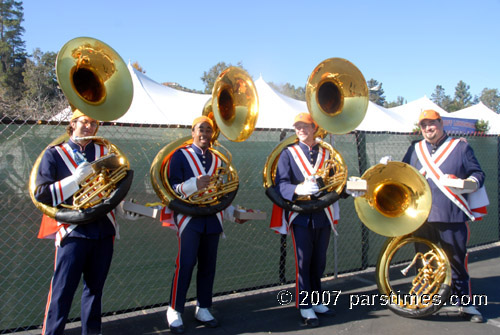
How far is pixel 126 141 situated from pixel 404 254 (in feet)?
14.1

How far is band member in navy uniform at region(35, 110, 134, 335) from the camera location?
9.03 feet

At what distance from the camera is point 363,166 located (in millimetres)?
5172

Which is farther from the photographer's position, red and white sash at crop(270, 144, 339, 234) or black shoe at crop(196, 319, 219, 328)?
red and white sash at crop(270, 144, 339, 234)

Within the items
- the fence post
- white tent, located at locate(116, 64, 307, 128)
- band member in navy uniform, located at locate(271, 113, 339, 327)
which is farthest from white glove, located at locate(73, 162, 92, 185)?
white tent, located at locate(116, 64, 307, 128)

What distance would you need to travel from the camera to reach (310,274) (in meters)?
3.75

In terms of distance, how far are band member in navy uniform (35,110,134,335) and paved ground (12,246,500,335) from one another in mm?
697

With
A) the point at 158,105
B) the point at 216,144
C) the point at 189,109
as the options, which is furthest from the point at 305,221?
the point at 189,109

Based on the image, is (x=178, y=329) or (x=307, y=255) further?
(x=307, y=255)

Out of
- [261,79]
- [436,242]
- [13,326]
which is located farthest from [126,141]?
[261,79]

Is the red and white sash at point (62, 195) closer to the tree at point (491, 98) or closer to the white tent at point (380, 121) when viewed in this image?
the white tent at point (380, 121)

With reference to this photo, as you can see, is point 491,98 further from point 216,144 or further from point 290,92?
point 216,144

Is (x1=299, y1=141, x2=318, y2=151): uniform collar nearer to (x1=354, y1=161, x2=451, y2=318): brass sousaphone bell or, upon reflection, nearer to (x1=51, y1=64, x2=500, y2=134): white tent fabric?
(x1=354, y1=161, x2=451, y2=318): brass sousaphone bell

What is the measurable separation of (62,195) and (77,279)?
0.65 meters

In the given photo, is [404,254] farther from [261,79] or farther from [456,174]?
[261,79]
